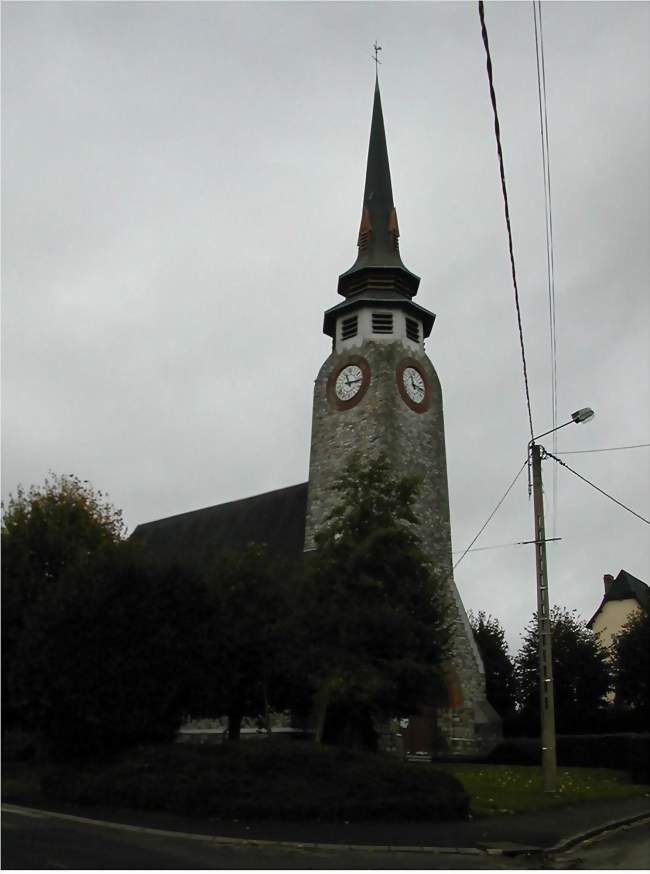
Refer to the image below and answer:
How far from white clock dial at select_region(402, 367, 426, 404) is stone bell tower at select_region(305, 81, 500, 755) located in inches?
2.0

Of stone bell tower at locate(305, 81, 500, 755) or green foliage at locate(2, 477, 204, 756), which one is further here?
stone bell tower at locate(305, 81, 500, 755)

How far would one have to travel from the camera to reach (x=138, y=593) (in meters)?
16.2

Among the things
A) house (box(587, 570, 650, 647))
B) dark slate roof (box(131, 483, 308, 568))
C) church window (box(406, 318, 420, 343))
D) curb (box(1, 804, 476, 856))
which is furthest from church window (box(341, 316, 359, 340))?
house (box(587, 570, 650, 647))

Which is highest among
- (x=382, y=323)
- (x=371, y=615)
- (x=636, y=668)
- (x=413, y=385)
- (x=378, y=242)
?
(x=378, y=242)

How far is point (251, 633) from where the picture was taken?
20.5 m

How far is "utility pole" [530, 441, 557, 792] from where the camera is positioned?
16641mm

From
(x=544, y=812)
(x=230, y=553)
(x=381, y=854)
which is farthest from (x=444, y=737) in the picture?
(x=381, y=854)

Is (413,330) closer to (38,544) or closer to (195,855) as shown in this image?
(38,544)

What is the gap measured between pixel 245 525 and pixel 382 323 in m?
10.5

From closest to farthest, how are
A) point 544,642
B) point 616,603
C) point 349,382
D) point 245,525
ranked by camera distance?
point 544,642, point 349,382, point 245,525, point 616,603

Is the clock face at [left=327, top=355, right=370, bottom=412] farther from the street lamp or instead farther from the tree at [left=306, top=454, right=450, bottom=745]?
the street lamp

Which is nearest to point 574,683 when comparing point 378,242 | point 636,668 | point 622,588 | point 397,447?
point 636,668

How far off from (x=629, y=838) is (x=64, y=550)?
1365cm

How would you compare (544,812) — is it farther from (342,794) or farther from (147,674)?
(147,674)
